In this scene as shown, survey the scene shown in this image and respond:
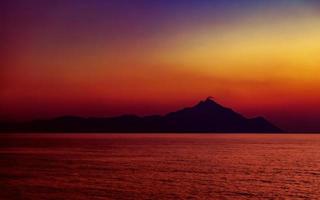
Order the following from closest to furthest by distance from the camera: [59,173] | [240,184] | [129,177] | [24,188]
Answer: [24,188]
[240,184]
[129,177]
[59,173]

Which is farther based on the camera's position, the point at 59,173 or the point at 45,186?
the point at 59,173

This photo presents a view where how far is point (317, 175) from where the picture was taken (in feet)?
216

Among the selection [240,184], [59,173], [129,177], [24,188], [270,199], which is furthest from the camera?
[59,173]

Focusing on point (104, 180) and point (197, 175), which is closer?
point (104, 180)

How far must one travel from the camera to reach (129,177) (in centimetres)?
6188

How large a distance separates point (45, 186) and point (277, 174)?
33987 mm

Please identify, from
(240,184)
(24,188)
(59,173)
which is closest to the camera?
(24,188)

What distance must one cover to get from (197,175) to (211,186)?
11.5 m

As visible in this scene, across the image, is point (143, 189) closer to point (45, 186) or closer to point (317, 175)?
point (45, 186)

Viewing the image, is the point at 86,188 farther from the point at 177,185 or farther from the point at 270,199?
the point at 270,199

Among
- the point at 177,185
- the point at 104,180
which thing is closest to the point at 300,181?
the point at 177,185

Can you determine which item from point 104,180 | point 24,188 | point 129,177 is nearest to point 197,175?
point 129,177

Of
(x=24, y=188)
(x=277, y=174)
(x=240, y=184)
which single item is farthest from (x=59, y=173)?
(x=277, y=174)

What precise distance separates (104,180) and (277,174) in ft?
85.4
